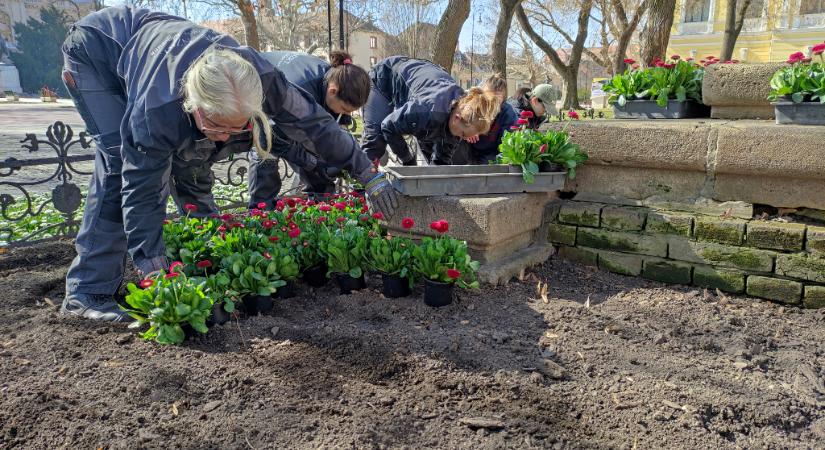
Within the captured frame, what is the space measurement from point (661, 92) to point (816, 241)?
1308 millimetres

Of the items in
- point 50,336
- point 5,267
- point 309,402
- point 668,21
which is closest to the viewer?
point 309,402

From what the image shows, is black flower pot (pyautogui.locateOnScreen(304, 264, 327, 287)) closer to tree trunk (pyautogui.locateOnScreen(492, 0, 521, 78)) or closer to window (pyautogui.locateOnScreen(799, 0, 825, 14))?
tree trunk (pyautogui.locateOnScreen(492, 0, 521, 78))

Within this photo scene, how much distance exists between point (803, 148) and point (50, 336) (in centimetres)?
344

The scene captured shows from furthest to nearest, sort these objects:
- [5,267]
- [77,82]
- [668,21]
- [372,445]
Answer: [668,21], [5,267], [77,82], [372,445]

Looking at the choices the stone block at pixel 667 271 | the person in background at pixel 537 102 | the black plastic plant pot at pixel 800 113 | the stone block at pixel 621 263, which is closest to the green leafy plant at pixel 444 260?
the stone block at pixel 621 263

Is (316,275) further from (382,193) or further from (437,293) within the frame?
(437,293)

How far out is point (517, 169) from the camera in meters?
3.22

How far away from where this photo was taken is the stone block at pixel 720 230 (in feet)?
9.29

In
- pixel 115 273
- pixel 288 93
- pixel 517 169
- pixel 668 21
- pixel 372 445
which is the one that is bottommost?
pixel 372 445

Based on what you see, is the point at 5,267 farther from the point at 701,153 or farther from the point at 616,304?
the point at 701,153

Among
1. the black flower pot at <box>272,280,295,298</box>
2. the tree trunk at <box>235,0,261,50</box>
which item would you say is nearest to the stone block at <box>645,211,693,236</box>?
the black flower pot at <box>272,280,295,298</box>

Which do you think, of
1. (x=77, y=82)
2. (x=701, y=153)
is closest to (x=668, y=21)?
(x=701, y=153)

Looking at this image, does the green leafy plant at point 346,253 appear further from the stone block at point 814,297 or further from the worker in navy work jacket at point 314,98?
the stone block at point 814,297

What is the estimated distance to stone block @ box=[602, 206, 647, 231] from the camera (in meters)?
3.09
